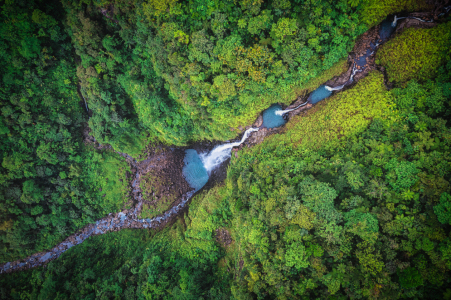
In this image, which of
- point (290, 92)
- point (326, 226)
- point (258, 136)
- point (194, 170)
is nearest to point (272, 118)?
point (258, 136)

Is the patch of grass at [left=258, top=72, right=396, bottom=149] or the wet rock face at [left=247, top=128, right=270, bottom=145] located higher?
the wet rock face at [left=247, top=128, right=270, bottom=145]

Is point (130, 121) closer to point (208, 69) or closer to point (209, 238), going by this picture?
point (208, 69)

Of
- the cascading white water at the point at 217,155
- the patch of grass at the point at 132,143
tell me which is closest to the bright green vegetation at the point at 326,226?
the cascading white water at the point at 217,155

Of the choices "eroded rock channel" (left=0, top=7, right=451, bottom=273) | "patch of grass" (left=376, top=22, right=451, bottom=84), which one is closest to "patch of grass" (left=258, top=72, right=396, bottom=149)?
"patch of grass" (left=376, top=22, right=451, bottom=84)

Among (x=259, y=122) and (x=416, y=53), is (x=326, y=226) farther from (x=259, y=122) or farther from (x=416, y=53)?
(x=416, y=53)

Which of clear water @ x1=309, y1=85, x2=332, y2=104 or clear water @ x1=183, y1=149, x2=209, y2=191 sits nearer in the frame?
clear water @ x1=309, y1=85, x2=332, y2=104

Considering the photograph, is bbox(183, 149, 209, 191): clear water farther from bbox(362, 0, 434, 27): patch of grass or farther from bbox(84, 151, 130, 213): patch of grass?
bbox(362, 0, 434, 27): patch of grass
